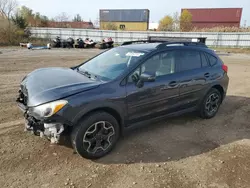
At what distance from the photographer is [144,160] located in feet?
10.4

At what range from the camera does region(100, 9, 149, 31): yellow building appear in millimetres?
55188

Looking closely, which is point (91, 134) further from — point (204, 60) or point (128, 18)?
point (128, 18)

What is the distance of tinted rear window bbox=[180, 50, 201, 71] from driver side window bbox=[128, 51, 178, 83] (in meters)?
0.21

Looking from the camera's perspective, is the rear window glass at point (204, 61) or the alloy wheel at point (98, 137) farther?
the rear window glass at point (204, 61)

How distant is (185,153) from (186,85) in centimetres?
129

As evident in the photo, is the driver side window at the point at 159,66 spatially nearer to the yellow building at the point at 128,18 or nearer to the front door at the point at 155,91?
the front door at the point at 155,91

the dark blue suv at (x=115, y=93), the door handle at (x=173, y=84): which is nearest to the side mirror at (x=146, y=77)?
the dark blue suv at (x=115, y=93)

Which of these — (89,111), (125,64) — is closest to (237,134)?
(125,64)

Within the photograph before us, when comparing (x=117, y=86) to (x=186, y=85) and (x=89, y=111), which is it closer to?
(x=89, y=111)

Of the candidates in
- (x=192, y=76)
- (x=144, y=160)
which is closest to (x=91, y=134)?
(x=144, y=160)

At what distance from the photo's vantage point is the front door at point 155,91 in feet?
10.9

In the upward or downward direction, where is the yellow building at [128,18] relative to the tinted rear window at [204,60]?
upward

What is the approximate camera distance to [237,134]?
13.4 ft

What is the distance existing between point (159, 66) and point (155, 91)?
49cm
